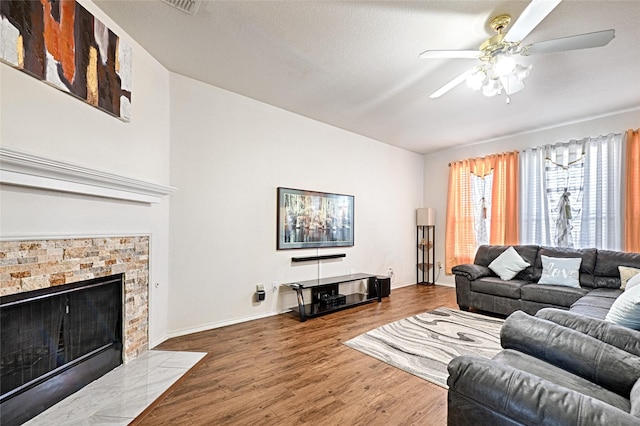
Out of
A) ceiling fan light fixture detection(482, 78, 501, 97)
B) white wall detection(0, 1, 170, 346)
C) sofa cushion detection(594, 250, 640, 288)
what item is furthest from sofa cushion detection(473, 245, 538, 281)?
white wall detection(0, 1, 170, 346)

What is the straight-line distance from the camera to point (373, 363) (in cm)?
252

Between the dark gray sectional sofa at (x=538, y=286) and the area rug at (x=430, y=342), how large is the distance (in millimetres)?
310

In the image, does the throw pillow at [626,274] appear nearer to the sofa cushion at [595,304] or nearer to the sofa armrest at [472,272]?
the sofa cushion at [595,304]

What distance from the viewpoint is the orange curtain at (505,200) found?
481cm

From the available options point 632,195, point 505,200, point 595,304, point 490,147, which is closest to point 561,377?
point 595,304

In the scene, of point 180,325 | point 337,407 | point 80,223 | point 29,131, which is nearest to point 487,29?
point 337,407

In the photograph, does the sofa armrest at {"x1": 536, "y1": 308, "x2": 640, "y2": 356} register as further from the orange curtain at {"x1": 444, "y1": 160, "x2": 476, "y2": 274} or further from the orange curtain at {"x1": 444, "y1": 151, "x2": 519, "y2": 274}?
the orange curtain at {"x1": 444, "y1": 160, "x2": 476, "y2": 274}

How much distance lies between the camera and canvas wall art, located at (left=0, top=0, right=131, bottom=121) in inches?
63.5

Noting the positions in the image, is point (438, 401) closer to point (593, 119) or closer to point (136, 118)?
point (136, 118)

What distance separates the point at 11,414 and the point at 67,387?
0.35 metres

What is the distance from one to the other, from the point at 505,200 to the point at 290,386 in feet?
15.4

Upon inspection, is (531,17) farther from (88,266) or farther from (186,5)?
(88,266)

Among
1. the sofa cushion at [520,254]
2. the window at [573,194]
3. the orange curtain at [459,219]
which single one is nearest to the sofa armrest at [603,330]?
the sofa cushion at [520,254]

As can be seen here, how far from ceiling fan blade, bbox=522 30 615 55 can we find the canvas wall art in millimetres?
3242
